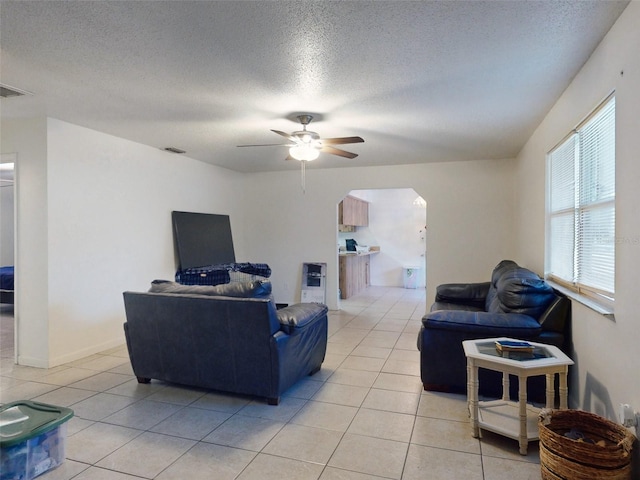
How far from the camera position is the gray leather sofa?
9.23 ft

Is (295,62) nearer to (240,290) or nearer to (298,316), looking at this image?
(240,290)

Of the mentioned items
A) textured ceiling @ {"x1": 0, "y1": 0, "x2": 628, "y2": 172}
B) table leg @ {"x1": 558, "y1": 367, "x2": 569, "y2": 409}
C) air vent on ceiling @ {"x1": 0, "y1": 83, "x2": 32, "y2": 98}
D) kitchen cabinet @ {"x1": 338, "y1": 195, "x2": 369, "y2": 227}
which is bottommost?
table leg @ {"x1": 558, "y1": 367, "x2": 569, "y2": 409}

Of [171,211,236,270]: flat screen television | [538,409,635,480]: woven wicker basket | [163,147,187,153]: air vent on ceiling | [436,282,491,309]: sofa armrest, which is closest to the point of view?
[538,409,635,480]: woven wicker basket

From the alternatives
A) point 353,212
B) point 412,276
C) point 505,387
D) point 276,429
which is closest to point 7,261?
point 353,212

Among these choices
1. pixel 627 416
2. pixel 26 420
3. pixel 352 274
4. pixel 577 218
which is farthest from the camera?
pixel 352 274

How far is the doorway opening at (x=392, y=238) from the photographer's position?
915 centimetres

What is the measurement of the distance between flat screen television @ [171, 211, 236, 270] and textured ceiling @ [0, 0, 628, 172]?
1.58 m

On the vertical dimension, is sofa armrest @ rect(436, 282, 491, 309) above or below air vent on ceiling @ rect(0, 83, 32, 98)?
below

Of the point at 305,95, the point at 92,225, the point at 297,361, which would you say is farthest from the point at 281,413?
the point at 92,225

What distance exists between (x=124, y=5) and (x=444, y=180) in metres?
4.97

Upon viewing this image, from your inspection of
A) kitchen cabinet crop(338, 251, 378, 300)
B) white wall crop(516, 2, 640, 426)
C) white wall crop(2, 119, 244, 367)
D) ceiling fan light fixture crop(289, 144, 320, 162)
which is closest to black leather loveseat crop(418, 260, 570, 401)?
white wall crop(516, 2, 640, 426)

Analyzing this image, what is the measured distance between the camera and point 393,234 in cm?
945

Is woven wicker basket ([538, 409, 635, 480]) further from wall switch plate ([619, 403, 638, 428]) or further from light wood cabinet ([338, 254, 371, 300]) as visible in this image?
light wood cabinet ([338, 254, 371, 300])

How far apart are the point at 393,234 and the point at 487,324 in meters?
6.59
